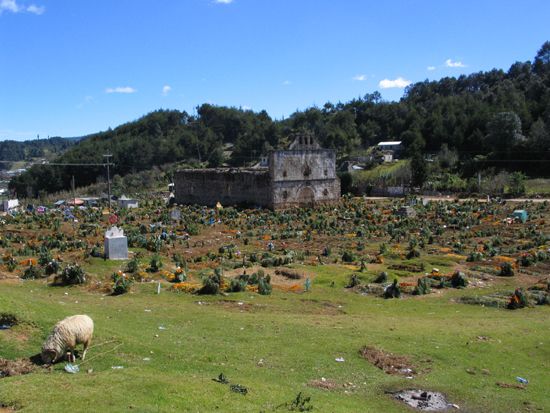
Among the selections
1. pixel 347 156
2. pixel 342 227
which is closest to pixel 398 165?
pixel 347 156

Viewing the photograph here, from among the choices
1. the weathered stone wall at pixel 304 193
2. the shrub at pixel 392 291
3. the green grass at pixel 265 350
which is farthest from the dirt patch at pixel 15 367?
the weathered stone wall at pixel 304 193

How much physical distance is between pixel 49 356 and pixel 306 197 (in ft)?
159

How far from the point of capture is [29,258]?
2786 cm

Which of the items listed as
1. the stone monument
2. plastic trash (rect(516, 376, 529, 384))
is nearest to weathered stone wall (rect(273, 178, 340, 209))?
the stone monument

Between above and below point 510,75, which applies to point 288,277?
below

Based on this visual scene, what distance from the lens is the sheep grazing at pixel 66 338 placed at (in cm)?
1166

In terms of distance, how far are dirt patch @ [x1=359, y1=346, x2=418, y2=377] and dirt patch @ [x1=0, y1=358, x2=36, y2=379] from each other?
7.72 m

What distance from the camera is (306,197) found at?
5919 centimetres

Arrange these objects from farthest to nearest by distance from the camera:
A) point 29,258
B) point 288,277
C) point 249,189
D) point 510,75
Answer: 1. point 510,75
2. point 249,189
3. point 29,258
4. point 288,277

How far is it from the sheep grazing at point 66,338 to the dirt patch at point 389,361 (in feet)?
22.0

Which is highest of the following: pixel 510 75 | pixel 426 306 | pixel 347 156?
pixel 510 75

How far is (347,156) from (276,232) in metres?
67.8

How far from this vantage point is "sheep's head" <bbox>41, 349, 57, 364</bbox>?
11.6 metres

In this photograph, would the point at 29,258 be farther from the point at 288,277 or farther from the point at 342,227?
the point at 342,227
